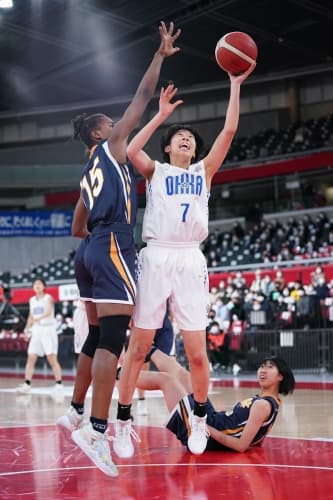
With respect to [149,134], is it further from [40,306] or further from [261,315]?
[261,315]

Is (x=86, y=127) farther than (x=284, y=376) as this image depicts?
No

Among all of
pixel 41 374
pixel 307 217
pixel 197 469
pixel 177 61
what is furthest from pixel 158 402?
pixel 177 61

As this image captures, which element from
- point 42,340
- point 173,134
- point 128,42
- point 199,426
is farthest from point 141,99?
point 128,42

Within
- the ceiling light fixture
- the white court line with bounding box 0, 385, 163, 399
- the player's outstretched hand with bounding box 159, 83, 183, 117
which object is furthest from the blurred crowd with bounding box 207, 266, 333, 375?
the player's outstretched hand with bounding box 159, 83, 183, 117

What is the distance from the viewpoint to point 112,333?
4.61 meters

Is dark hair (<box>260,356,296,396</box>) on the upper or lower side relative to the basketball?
lower

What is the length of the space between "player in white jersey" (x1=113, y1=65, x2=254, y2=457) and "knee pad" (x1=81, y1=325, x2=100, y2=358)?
24cm

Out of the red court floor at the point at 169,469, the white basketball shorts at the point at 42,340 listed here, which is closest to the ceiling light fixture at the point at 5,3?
the white basketball shorts at the point at 42,340

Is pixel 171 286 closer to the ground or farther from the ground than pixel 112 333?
farther from the ground

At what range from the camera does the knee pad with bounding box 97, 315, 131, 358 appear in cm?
460

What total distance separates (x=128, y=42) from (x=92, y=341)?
21381mm

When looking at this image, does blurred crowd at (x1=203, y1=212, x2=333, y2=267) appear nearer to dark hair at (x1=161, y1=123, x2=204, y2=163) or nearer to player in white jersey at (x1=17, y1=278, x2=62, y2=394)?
player in white jersey at (x1=17, y1=278, x2=62, y2=394)

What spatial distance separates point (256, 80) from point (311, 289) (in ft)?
55.8

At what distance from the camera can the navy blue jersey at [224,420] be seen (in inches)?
216
